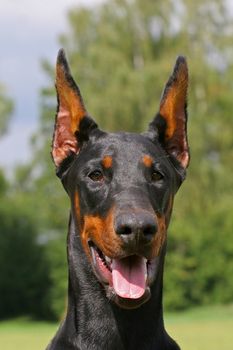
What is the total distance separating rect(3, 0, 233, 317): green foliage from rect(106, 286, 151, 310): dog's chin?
1401 inches

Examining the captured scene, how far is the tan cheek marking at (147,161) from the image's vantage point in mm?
5230

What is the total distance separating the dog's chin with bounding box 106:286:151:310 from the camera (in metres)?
4.92

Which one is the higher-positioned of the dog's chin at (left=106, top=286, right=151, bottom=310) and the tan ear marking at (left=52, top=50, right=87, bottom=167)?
the tan ear marking at (left=52, top=50, right=87, bottom=167)

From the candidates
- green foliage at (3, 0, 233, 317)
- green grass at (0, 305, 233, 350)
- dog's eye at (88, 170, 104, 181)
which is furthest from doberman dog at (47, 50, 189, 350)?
Answer: green foliage at (3, 0, 233, 317)

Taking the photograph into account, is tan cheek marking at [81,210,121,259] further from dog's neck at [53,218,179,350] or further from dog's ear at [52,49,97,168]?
dog's ear at [52,49,97,168]

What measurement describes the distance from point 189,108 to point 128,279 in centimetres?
4038

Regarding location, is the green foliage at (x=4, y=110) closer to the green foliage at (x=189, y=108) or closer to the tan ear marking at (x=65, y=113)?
the green foliage at (x=189, y=108)

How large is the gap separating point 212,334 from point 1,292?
19.6 meters

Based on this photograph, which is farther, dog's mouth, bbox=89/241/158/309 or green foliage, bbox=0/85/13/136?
green foliage, bbox=0/85/13/136

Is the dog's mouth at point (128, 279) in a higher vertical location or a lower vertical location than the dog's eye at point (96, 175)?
lower

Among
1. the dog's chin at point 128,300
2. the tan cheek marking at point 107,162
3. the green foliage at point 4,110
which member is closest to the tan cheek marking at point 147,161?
the tan cheek marking at point 107,162

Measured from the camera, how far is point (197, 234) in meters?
43.1

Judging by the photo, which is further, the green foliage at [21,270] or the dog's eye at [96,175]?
the green foliage at [21,270]

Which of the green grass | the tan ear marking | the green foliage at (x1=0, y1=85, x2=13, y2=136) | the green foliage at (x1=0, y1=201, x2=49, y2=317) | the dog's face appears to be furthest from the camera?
the green foliage at (x1=0, y1=85, x2=13, y2=136)
